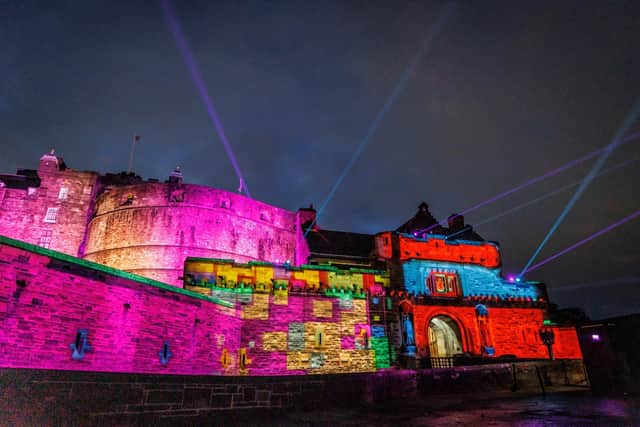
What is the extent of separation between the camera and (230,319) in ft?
62.7

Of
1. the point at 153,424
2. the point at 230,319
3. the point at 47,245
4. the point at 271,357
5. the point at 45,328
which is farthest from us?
the point at 47,245

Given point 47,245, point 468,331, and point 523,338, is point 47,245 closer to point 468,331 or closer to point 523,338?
point 468,331

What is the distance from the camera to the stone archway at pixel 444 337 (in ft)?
97.0

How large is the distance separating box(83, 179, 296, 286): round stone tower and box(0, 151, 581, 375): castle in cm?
11

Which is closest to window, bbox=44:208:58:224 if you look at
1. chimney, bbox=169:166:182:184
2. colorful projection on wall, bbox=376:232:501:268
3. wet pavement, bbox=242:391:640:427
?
chimney, bbox=169:166:182:184

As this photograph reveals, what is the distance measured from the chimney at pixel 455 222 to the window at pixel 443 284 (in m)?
7.78

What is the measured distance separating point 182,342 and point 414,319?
18151mm

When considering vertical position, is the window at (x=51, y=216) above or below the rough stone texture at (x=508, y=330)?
above

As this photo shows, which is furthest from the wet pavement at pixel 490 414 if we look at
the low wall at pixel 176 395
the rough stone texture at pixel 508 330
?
the rough stone texture at pixel 508 330

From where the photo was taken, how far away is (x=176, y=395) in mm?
7293

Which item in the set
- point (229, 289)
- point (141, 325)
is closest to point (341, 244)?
point (229, 289)

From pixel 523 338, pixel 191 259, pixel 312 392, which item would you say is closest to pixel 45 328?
pixel 312 392

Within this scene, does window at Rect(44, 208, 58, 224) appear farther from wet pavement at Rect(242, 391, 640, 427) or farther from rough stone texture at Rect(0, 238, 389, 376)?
wet pavement at Rect(242, 391, 640, 427)

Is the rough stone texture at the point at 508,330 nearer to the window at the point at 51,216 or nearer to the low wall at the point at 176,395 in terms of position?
the low wall at the point at 176,395
